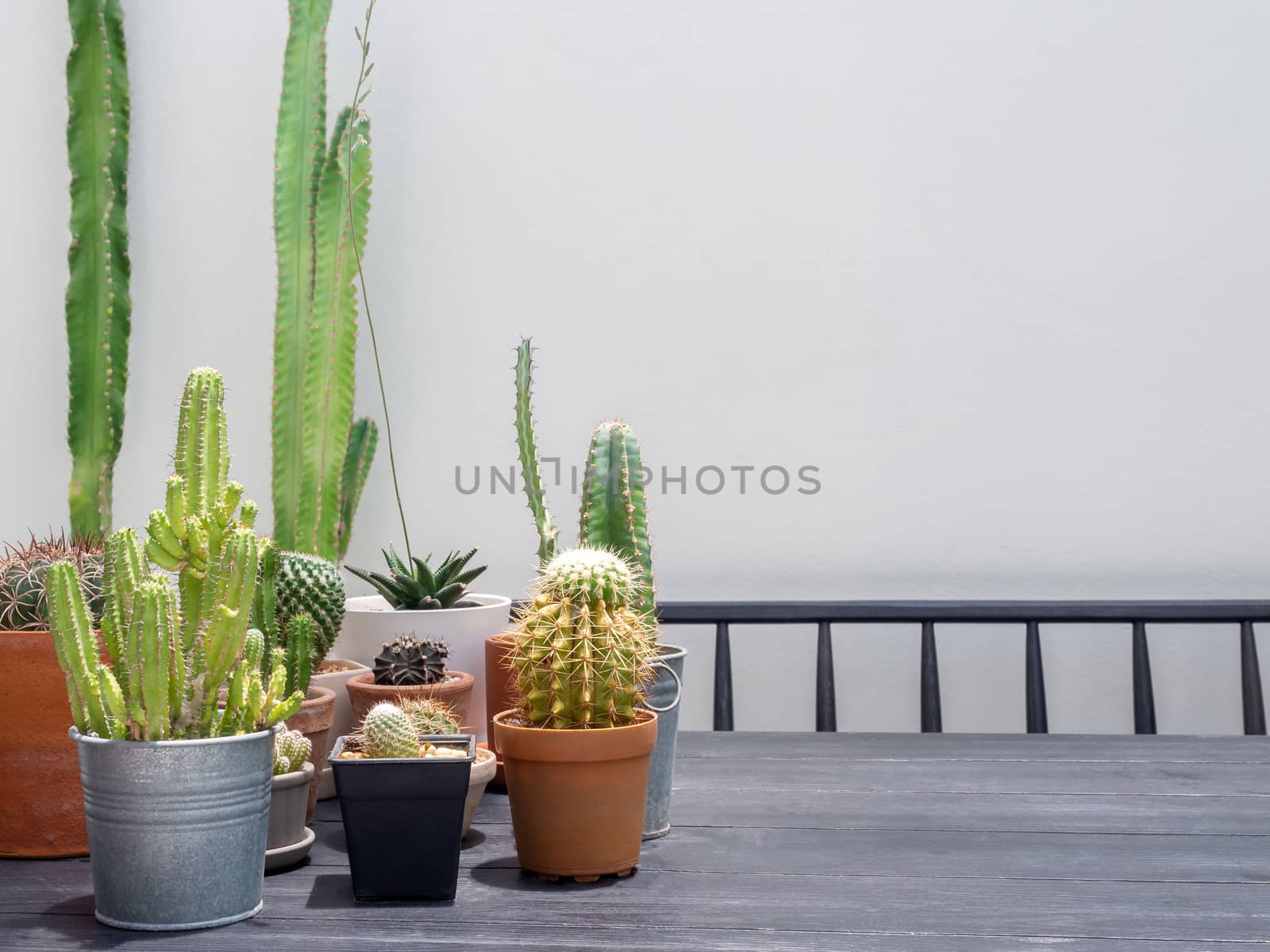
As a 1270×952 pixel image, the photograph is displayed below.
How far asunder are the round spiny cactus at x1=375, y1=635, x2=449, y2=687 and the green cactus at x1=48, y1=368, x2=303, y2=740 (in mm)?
215

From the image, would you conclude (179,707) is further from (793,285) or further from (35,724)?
(793,285)

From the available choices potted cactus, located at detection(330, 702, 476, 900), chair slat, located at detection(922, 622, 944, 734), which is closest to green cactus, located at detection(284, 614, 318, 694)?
potted cactus, located at detection(330, 702, 476, 900)

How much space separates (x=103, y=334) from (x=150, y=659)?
1.44 m

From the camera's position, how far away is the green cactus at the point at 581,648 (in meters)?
0.76

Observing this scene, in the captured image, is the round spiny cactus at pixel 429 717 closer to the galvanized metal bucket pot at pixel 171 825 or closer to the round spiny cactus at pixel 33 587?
the galvanized metal bucket pot at pixel 171 825

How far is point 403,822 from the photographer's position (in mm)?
716

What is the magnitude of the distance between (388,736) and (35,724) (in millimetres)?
279

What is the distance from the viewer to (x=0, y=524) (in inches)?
83.4

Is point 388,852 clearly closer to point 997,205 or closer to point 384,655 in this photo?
point 384,655

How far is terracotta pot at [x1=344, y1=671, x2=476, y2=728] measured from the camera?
2.95 ft

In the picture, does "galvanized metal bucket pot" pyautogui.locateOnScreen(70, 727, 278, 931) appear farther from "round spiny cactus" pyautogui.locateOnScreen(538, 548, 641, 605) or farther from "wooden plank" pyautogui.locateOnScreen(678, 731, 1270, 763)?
"wooden plank" pyautogui.locateOnScreen(678, 731, 1270, 763)

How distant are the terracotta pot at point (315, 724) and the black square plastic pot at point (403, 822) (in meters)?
0.12

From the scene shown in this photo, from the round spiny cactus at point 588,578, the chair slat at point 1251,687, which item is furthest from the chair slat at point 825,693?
the round spiny cactus at point 588,578

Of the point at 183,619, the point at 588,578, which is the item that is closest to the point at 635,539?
the point at 588,578
